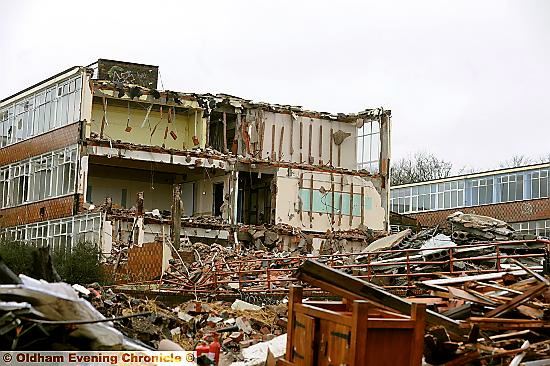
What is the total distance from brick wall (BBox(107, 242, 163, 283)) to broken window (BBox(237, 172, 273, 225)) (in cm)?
1453

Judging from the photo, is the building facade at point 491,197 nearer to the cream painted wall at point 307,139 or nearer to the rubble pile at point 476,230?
the cream painted wall at point 307,139

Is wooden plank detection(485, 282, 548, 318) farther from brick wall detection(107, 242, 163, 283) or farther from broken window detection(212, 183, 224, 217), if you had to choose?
broken window detection(212, 183, 224, 217)

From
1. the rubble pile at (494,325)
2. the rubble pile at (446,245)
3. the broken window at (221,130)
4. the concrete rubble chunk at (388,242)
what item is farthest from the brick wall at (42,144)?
the rubble pile at (494,325)

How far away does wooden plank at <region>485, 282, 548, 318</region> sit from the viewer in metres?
11.6

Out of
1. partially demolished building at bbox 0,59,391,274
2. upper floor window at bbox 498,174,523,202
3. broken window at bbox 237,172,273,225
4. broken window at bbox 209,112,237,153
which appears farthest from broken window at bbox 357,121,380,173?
upper floor window at bbox 498,174,523,202

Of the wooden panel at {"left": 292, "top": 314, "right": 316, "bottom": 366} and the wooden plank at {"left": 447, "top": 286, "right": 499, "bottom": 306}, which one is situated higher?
the wooden plank at {"left": 447, "top": 286, "right": 499, "bottom": 306}

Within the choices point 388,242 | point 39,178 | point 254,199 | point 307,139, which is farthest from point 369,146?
point 39,178

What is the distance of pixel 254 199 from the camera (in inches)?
2004

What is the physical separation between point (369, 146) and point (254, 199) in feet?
26.5

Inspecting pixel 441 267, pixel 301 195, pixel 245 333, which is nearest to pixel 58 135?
pixel 301 195

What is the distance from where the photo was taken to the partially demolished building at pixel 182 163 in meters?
43.0

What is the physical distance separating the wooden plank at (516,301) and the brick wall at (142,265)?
2386 cm

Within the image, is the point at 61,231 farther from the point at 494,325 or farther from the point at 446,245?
the point at 494,325

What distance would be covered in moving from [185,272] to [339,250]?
14285mm
